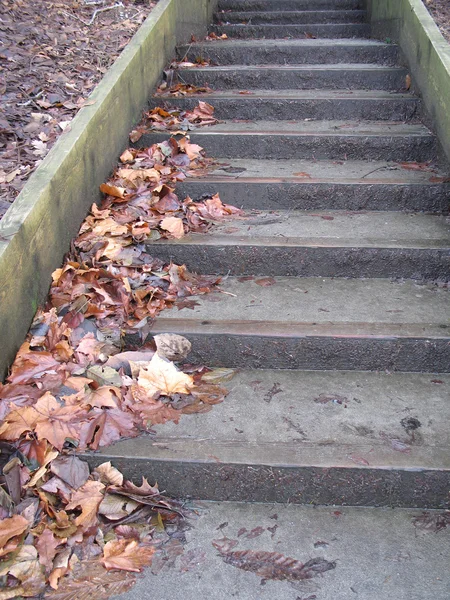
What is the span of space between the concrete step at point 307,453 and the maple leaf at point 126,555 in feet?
0.88

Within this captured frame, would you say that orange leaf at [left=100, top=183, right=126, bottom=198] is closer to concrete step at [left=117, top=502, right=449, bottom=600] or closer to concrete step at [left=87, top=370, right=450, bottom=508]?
concrete step at [left=87, top=370, right=450, bottom=508]

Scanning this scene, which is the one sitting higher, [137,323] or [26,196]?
[26,196]

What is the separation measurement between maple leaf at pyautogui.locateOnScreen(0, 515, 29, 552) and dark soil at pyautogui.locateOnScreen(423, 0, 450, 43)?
4.23m

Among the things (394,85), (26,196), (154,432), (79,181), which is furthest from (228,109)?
(154,432)

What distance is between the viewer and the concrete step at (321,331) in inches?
101

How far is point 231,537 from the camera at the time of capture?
201cm

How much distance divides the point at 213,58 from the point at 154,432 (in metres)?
3.74

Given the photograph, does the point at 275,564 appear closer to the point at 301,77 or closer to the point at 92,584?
the point at 92,584

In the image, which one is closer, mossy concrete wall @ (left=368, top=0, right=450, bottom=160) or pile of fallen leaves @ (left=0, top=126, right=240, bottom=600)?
pile of fallen leaves @ (left=0, top=126, right=240, bottom=600)

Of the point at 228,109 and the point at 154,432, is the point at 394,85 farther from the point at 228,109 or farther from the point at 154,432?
the point at 154,432

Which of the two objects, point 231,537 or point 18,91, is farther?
point 18,91

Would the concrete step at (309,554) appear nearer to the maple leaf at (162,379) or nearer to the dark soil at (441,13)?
the maple leaf at (162,379)

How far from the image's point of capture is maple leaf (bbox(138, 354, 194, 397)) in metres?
2.40

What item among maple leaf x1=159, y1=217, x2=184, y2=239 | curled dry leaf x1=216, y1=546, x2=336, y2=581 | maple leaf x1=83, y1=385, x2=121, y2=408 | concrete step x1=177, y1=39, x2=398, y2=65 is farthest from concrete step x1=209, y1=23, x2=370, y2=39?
curled dry leaf x1=216, y1=546, x2=336, y2=581
